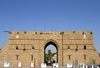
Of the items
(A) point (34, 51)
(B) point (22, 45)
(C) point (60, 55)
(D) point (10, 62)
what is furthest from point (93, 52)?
(D) point (10, 62)

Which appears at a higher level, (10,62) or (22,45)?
(22,45)

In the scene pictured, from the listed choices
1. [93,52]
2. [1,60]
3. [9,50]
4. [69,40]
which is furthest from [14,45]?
[93,52]

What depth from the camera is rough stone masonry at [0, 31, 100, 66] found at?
38.8 metres

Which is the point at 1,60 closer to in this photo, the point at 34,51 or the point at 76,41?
the point at 34,51

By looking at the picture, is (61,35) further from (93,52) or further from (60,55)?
(93,52)

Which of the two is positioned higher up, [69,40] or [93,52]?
[69,40]

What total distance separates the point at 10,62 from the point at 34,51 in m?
5.41

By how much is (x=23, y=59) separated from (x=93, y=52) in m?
14.5

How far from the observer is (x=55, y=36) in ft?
129

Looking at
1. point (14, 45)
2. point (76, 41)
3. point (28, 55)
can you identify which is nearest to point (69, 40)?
point (76, 41)

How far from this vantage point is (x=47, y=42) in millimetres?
39156

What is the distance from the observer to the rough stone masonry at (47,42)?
3878 cm

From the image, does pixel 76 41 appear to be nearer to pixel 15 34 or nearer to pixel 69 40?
pixel 69 40

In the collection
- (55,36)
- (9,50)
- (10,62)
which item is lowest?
(10,62)
